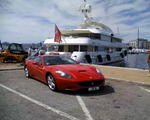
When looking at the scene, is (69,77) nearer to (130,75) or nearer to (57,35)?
(130,75)

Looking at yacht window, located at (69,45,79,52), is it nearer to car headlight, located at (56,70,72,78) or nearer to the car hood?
the car hood

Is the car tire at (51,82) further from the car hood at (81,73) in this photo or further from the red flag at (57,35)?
the red flag at (57,35)

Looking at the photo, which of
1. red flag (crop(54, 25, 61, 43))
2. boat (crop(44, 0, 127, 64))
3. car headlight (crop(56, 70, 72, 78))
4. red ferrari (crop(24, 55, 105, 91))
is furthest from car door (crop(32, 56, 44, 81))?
red flag (crop(54, 25, 61, 43))

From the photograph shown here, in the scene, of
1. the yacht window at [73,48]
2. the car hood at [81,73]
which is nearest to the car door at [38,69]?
the car hood at [81,73]

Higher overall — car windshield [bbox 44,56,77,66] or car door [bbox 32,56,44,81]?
car windshield [bbox 44,56,77,66]

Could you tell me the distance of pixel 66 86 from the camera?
233 inches

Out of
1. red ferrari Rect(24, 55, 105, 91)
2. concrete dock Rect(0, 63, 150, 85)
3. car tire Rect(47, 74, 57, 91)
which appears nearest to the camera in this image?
red ferrari Rect(24, 55, 105, 91)

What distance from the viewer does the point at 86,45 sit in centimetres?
2112

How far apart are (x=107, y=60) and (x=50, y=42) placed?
26.9 feet

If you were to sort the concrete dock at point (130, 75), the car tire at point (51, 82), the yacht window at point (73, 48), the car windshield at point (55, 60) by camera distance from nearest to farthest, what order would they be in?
1. the car tire at point (51, 82)
2. the car windshield at point (55, 60)
3. the concrete dock at point (130, 75)
4. the yacht window at point (73, 48)

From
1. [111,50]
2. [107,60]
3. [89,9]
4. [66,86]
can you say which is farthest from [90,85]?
[89,9]

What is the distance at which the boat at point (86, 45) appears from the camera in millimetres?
19692

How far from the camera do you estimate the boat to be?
19692mm

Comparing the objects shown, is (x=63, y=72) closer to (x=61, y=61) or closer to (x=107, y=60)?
(x=61, y=61)
